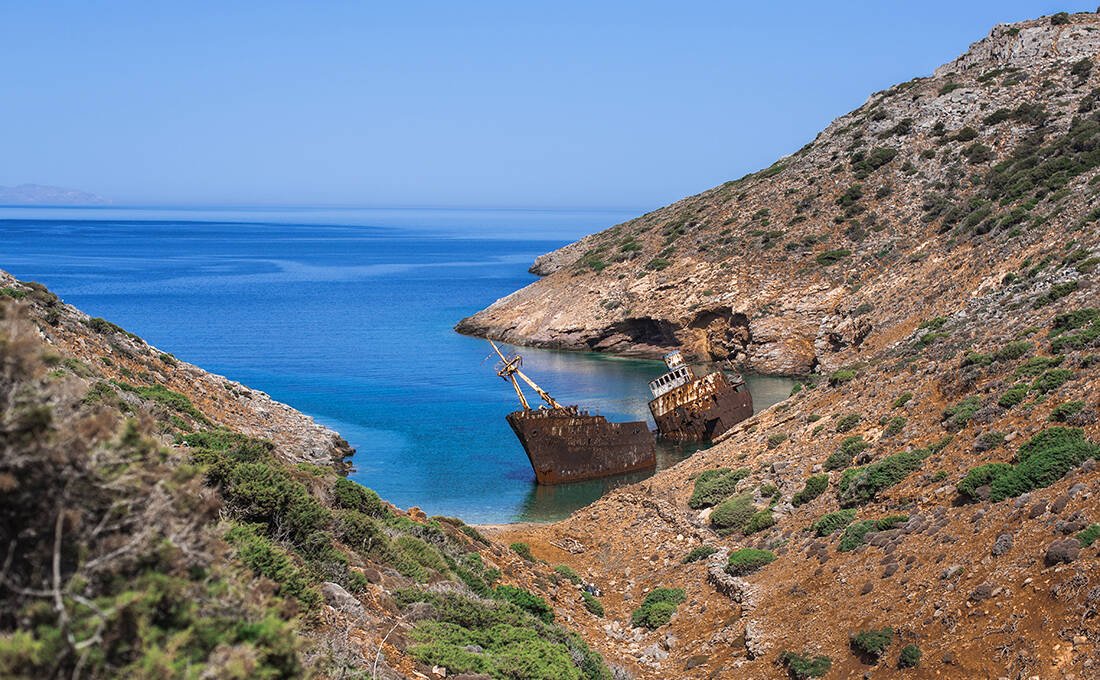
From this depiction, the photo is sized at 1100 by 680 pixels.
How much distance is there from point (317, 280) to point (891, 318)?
8971 cm

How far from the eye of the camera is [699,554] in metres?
21.3

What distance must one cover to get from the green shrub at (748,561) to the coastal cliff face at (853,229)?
24.8 meters

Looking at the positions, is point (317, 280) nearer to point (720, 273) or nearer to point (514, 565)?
point (720, 273)

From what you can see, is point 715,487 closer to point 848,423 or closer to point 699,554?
point 848,423

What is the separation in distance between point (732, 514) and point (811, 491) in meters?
2.05

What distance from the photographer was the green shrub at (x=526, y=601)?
53.0ft

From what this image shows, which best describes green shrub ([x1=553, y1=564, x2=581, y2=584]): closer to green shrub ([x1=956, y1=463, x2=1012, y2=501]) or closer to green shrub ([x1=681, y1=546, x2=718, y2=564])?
green shrub ([x1=681, y1=546, x2=718, y2=564])

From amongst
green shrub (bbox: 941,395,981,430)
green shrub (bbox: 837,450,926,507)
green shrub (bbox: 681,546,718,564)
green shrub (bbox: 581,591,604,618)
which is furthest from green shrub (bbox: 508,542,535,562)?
green shrub (bbox: 941,395,981,430)

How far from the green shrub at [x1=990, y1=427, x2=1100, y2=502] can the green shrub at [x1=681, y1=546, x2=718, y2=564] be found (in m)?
6.77

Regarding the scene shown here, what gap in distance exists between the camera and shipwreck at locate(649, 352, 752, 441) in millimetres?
42750

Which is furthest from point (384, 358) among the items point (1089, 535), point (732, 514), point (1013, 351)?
point (1089, 535)

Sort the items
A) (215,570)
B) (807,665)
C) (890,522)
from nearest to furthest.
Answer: (215,570) → (807,665) → (890,522)

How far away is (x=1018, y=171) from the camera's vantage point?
2101 inches

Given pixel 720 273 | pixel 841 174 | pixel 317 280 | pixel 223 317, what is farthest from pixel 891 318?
pixel 317 280
